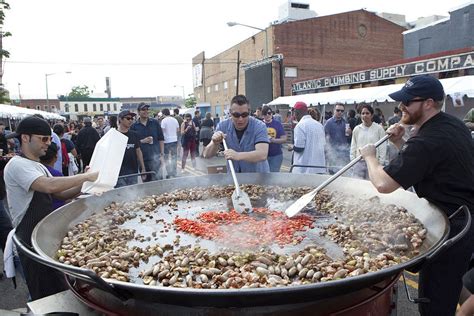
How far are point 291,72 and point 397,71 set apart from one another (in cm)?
1475

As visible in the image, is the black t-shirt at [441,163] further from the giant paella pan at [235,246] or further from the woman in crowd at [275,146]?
the woman in crowd at [275,146]

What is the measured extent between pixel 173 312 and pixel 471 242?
1.93m

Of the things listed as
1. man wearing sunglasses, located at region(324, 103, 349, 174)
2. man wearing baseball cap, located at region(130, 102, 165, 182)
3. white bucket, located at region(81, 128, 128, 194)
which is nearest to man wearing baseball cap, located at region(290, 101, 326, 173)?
man wearing sunglasses, located at region(324, 103, 349, 174)

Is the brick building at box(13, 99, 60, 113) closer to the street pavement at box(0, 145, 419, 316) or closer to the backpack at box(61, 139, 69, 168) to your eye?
the backpack at box(61, 139, 69, 168)

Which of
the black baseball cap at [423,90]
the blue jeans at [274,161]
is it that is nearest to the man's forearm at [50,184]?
the black baseball cap at [423,90]

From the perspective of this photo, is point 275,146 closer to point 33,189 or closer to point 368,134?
point 368,134

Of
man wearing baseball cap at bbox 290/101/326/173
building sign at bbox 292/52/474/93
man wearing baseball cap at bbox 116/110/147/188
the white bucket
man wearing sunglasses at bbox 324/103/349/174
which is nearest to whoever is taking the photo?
the white bucket

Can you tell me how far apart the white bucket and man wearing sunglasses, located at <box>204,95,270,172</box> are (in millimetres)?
1286

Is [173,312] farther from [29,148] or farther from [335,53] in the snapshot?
[335,53]

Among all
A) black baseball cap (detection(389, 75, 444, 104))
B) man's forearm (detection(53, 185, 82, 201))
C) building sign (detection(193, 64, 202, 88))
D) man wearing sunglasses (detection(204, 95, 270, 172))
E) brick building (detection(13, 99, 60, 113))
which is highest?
building sign (detection(193, 64, 202, 88))

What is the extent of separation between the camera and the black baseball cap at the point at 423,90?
2.35m

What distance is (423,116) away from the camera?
2.43m

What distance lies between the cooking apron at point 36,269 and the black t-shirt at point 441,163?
Answer: 8.46ft

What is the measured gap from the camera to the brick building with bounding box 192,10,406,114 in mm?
32062
